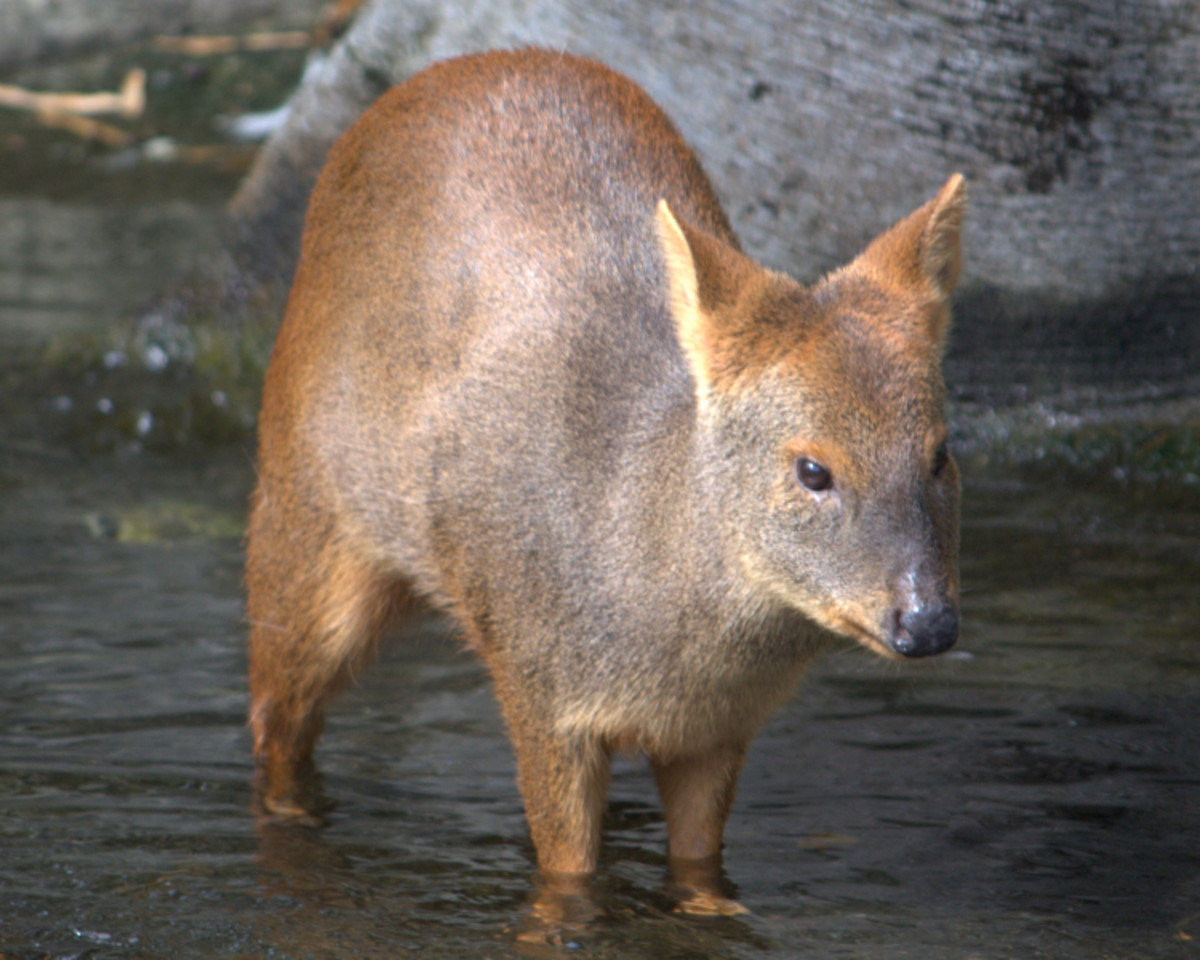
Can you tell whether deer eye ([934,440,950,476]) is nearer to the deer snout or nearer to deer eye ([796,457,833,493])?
Answer: deer eye ([796,457,833,493])

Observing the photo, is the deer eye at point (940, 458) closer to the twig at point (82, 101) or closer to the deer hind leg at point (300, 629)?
the deer hind leg at point (300, 629)

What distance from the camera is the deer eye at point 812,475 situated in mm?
3959

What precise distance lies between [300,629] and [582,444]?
49.6 inches

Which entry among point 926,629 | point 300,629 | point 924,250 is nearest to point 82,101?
point 300,629

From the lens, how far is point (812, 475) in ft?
13.0

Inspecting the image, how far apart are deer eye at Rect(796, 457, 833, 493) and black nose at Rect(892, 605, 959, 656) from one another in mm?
377

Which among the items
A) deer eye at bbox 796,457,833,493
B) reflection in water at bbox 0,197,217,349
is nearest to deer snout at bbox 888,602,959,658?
deer eye at bbox 796,457,833,493

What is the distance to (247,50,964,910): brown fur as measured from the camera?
401 cm

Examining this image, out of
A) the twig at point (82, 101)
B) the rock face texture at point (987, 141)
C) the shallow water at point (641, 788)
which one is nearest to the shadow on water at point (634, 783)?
the shallow water at point (641, 788)

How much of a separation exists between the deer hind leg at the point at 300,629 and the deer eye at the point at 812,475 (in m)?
1.71

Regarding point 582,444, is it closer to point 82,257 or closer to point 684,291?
point 684,291

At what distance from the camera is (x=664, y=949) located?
4.39 metres

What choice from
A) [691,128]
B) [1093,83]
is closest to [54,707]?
[691,128]

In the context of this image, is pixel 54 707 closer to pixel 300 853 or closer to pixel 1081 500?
pixel 300 853
